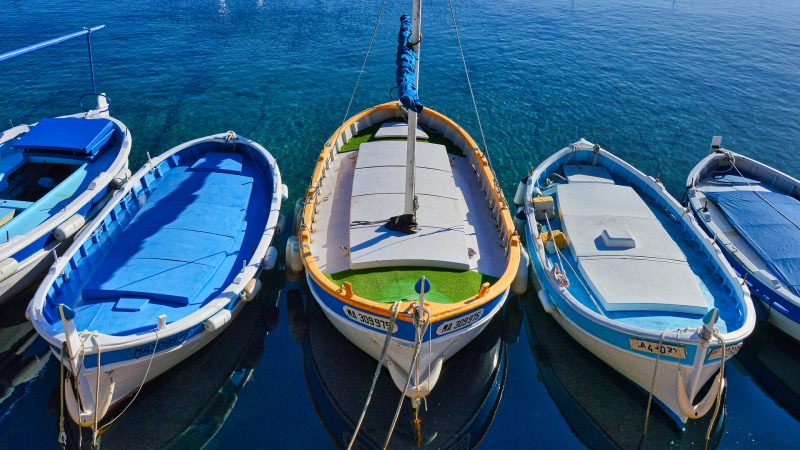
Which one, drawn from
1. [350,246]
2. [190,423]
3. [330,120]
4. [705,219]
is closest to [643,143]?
[705,219]

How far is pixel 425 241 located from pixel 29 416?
12.7 m

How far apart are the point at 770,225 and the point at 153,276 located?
22.5 m

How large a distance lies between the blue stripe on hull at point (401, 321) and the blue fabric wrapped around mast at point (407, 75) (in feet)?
18.5

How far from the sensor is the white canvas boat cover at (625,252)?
16.1 meters

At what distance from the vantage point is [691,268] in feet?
60.3

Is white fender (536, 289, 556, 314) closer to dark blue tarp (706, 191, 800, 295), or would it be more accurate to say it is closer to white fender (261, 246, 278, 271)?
dark blue tarp (706, 191, 800, 295)

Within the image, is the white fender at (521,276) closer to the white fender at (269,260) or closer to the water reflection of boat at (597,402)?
the water reflection of boat at (597,402)

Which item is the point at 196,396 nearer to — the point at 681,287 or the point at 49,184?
the point at 49,184

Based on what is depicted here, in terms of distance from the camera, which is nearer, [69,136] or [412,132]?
[412,132]

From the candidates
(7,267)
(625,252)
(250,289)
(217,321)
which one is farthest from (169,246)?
(625,252)

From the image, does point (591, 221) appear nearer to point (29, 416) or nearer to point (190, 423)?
point (190, 423)

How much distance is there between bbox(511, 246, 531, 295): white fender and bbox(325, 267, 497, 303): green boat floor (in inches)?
83.0

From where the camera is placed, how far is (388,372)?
1652 cm

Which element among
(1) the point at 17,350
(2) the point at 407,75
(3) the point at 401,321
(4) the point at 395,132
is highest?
(2) the point at 407,75
